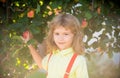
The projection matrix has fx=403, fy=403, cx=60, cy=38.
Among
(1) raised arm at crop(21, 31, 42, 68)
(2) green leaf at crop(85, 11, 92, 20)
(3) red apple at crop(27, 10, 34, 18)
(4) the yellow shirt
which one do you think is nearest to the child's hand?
(1) raised arm at crop(21, 31, 42, 68)

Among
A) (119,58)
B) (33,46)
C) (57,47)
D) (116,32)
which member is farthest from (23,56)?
(119,58)

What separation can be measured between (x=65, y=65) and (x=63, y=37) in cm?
16

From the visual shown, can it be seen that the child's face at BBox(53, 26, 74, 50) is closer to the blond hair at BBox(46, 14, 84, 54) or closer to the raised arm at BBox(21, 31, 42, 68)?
the blond hair at BBox(46, 14, 84, 54)

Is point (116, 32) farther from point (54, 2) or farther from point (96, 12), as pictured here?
point (54, 2)

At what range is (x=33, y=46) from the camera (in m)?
2.77

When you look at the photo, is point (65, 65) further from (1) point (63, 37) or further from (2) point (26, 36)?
(2) point (26, 36)

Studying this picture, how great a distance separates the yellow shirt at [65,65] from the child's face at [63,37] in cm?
4

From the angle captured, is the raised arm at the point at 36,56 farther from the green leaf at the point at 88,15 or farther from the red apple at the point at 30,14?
the green leaf at the point at 88,15

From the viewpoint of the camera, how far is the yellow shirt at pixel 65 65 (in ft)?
7.72

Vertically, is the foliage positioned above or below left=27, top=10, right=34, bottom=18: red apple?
below

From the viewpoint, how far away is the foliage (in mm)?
2656

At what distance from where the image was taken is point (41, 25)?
271 centimetres

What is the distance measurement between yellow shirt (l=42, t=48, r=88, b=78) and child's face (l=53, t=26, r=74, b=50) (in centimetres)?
4

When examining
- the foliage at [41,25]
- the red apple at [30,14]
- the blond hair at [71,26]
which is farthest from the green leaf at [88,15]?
the red apple at [30,14]
